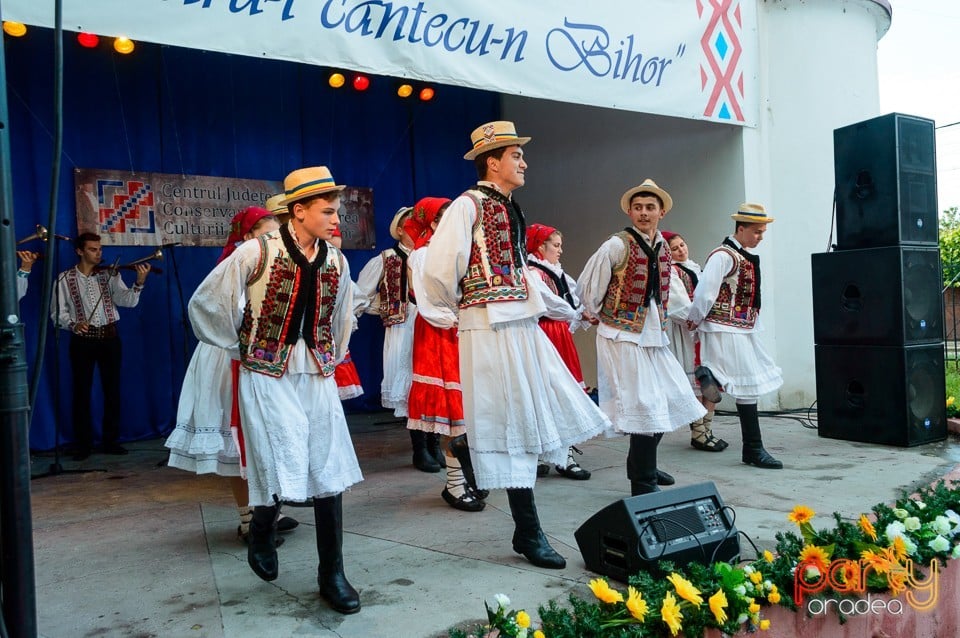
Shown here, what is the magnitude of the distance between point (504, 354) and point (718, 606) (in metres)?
1.36

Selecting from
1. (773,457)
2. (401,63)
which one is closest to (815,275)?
(773,457)

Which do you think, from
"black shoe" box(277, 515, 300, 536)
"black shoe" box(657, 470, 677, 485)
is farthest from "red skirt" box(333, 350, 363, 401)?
"black shoe" box(657, 470, 677, 485)

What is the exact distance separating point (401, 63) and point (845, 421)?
178 inches

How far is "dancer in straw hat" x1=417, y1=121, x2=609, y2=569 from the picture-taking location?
3.47 meters

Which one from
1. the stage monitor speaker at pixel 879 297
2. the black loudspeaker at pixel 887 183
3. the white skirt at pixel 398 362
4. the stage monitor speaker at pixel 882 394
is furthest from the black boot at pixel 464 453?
the black loudspeaker at pixel 887 183

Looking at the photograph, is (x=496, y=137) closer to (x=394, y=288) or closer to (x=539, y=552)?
(x=539, y=552)

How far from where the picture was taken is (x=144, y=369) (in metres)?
7.48

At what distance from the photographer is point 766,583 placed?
296 centimetres

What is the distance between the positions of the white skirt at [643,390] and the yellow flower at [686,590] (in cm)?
157

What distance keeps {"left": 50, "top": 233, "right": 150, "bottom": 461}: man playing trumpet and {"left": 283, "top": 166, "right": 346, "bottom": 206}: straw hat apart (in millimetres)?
4251

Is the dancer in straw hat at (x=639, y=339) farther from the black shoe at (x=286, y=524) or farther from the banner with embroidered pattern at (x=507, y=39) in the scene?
the black shoe at (x=286, y=524)

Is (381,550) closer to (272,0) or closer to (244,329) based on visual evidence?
(244,329)

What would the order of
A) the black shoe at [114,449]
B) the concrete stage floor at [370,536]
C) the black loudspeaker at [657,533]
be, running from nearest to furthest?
the concrete stage floor at [370,536]
the black loudspeaker at [657,533]
the black shoe at [114,449]

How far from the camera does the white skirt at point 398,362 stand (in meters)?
6.11
